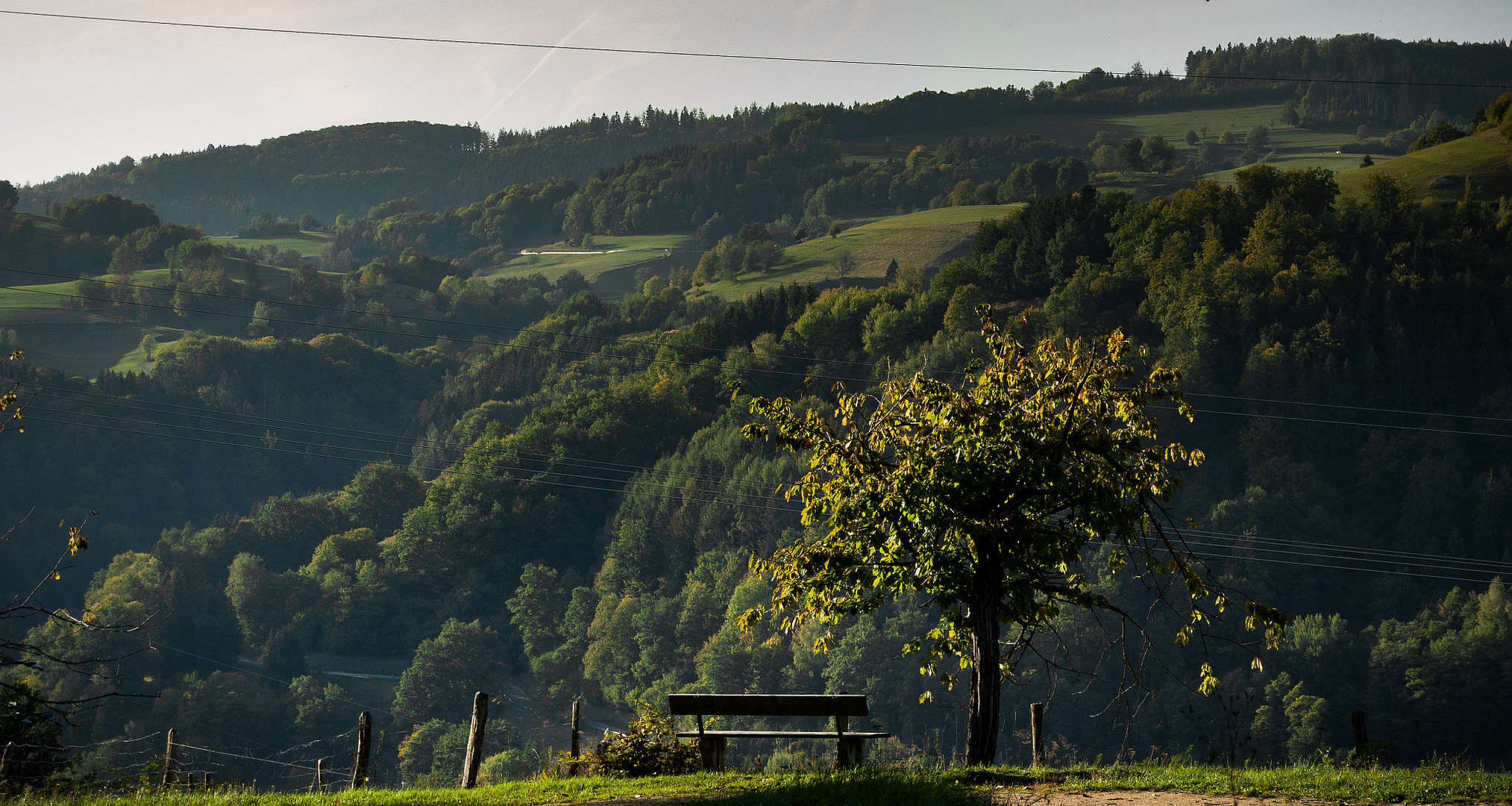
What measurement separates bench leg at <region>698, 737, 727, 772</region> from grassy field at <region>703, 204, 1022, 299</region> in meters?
121

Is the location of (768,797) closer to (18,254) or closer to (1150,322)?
(1150,322)

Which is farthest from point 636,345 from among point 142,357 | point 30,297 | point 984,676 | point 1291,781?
point 1291,781

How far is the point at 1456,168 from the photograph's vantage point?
9975cm

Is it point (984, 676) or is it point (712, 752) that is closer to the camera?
point (984, 676)

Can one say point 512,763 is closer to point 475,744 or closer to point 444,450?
point 475,744

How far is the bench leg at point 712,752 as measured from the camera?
1276 cm

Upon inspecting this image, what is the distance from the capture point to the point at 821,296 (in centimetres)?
11369

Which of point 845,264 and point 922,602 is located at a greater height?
point 845,264

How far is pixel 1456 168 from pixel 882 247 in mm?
61596

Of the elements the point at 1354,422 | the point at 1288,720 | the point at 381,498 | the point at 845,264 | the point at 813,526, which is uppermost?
the point at 845,264

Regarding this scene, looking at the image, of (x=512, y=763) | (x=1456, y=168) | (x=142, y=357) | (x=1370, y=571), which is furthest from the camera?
(x=142, y=357)

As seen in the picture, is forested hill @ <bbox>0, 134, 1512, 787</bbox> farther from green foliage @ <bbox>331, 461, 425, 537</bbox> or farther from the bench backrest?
the bench backrest

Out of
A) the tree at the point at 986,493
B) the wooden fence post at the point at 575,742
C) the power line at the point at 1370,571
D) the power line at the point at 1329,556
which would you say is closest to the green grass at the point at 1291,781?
the tree at the point at 986,493

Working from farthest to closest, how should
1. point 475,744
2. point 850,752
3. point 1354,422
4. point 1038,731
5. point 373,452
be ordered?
point 373,452 → point 1354,422 → point 1038,731 → point 850,752 → point 475,744
